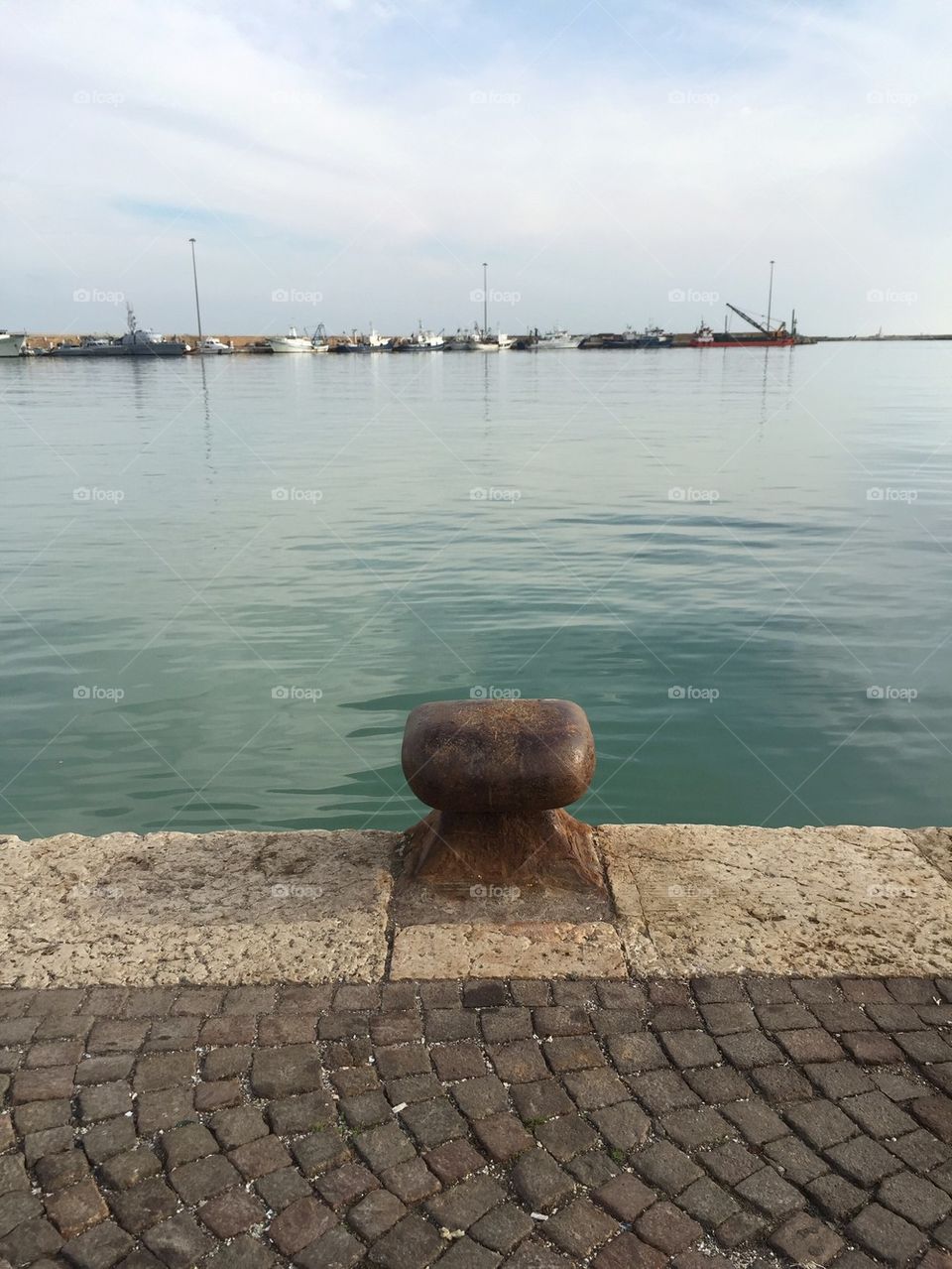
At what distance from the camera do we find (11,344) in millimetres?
107062

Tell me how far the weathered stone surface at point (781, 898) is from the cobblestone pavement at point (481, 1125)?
152 millimetres

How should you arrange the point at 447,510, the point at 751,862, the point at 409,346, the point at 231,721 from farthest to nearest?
the point at 409,346, the point at 447,510, the point at 231,721, the point at 751,862

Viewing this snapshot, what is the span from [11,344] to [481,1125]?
120356 millimetres

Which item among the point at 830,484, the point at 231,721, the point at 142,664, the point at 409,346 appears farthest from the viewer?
the point at 409,346

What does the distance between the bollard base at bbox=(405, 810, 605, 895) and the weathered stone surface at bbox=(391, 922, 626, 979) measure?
0.31m

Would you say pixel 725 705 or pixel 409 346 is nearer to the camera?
pixel 725 705

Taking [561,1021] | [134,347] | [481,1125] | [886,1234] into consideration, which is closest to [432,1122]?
[481,1125]

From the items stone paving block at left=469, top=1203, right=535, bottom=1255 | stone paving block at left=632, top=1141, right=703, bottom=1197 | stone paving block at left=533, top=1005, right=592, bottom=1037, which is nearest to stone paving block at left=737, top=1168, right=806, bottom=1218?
stone paving block at left=632, top=1141, right=703, bottom=1197

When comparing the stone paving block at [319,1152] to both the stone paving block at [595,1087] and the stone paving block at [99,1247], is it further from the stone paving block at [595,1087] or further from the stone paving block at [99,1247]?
the stone paving block at [595,1087]

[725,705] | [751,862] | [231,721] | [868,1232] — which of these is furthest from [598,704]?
[868,1232]

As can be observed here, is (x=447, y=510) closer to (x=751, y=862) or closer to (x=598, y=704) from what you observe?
(x=598, y=704)

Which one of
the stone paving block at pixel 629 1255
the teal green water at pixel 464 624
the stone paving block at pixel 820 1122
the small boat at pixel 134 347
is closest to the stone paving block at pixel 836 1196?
the stone paving block at pixel 820 1122

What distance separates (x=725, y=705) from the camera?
29.6 ft

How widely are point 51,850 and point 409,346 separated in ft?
518
